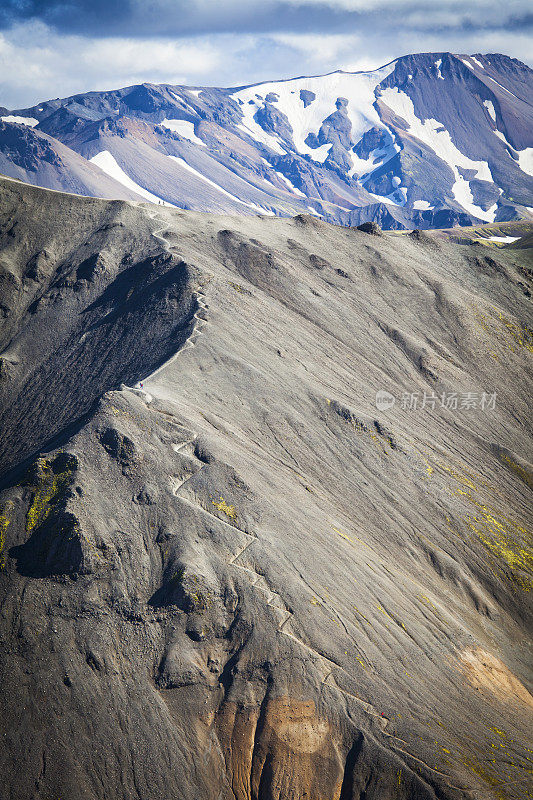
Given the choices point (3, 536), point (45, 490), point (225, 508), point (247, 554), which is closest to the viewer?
point (3, 536)

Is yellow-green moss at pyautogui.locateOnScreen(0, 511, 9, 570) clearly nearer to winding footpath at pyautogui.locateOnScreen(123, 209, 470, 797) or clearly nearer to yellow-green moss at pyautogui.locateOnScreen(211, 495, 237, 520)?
winding footpath at pyautogui.locateOnScreen(123, 209, 470, 797)

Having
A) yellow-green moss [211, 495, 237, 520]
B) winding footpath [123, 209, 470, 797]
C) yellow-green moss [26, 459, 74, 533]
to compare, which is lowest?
winding footpath [123, 209, 470, 797]

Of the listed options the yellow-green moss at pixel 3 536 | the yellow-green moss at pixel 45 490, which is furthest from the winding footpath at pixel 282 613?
the yellow-green moss at pixel 3 536

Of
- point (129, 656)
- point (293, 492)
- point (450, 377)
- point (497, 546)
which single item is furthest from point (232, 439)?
point (450, 377)

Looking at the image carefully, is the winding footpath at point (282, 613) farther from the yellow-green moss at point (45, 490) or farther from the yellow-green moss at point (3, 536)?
the yellow-green moss at point (3, 536)

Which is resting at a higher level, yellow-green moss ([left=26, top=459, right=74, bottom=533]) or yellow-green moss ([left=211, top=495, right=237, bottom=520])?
yellow-green moss ([left=26, top=459, right=74, bottom=533])

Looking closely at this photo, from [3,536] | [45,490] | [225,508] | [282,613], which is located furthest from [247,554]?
[3,536]

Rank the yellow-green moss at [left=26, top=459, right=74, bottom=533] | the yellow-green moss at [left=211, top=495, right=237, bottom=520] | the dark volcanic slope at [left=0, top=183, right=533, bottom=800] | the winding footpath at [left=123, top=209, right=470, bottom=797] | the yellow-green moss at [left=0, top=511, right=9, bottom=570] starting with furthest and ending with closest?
the yellow-green moss at [left=211, top=495, right=237, bottom=520]
the yellow-green moss at [left=26, top=459, right=74, bottom=533]
the yellow-green moss at [left=0, top=511, right=9, bottom=570]
the winding footpath at [left=123, top=209, right=470, bottom=797]
the dark volcanic slope at [left=0, top=183, right=533, bottom=800]

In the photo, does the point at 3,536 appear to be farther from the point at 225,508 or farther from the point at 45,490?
the point at 225,508

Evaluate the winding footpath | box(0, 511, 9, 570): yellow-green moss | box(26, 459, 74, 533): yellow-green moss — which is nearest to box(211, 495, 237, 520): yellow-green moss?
the winding footpath
